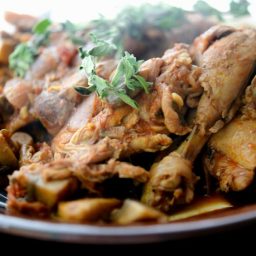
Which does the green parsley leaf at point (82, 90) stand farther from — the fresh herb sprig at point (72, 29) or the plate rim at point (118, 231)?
the fresh herb sprig at point (72, 29)

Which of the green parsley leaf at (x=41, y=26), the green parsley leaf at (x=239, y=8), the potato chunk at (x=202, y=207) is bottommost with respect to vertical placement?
the potato chunk at (x=202, y=207)

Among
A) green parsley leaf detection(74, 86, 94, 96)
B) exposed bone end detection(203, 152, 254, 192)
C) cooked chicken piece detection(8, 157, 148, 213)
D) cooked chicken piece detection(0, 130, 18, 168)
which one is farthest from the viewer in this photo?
cooked chicken piece detection(0, 130, 18, 168)

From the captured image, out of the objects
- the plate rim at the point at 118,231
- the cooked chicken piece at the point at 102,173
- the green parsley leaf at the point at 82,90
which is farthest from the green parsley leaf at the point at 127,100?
the plate rim at the point at 118,231

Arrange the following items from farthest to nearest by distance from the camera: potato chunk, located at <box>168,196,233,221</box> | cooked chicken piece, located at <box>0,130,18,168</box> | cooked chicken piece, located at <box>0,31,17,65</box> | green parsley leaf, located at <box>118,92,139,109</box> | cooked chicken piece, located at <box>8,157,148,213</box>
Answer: cooked chicken piece, located at <box>0,31,17,65</box>
cooked chicken piece, located at <box>0,130,18,168</box>
green parsley leaf, located at <box>118,92,139,109</box>
potato chunk, located at <box>168,196,233,221</box>
cooked chicken piece, located at <box>8,157,148,213</box>

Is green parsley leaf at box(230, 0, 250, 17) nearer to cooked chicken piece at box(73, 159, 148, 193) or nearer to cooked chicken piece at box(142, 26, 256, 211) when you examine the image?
cooked chicken piece at box(142, 26, 256, 211)

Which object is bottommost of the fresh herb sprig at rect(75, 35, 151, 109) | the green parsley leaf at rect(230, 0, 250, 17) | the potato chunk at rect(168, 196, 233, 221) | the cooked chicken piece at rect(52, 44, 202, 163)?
the potato chunk at rect(168, 196, 233, 221)

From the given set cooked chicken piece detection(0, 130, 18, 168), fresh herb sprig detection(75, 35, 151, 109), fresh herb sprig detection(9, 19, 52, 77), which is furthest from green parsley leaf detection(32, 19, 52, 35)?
fresh herb sprig detection(75, 35, 151, 109)

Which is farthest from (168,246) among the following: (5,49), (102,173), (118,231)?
(5,49)
